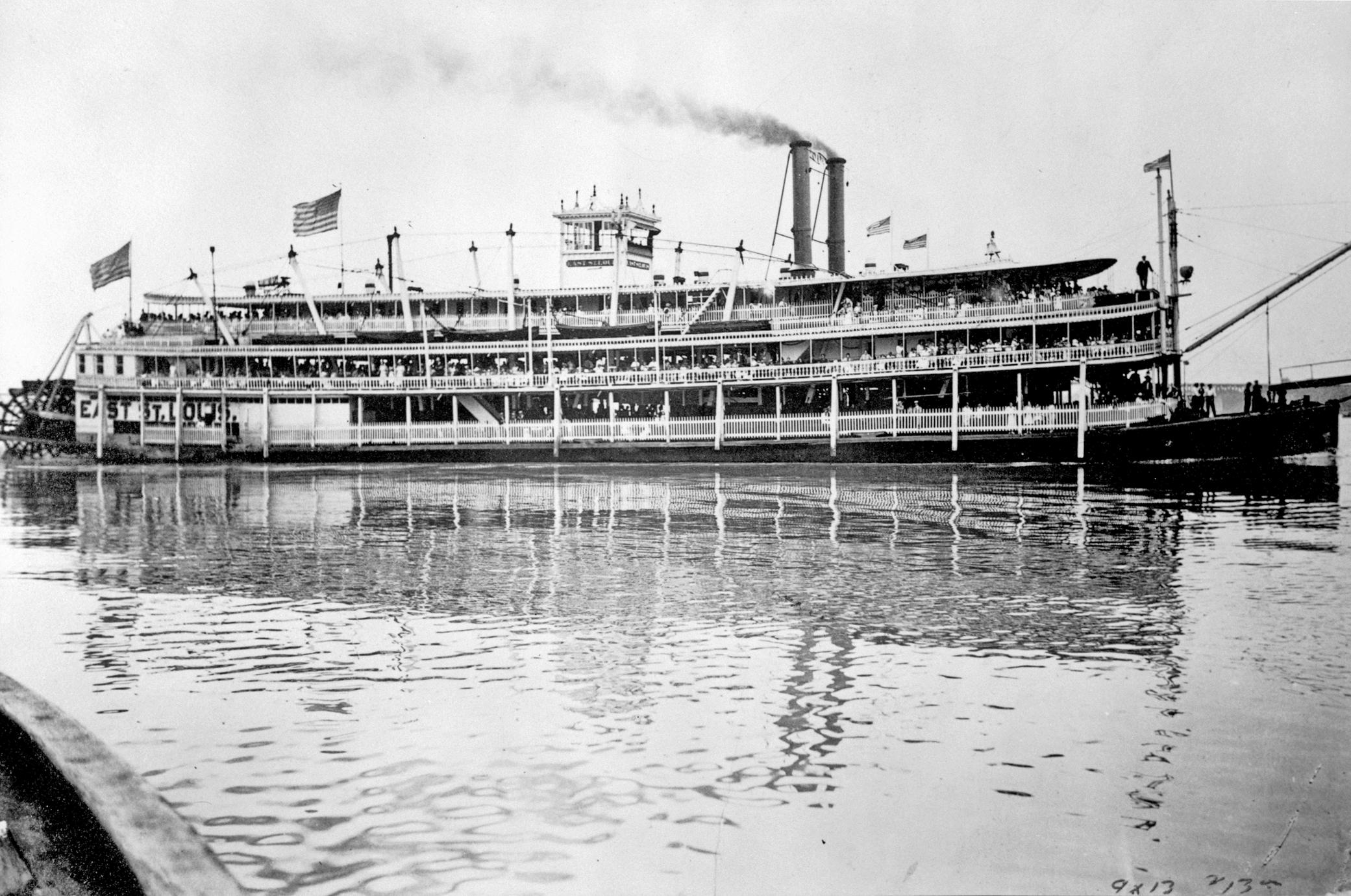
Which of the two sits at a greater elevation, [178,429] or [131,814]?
[178,429]

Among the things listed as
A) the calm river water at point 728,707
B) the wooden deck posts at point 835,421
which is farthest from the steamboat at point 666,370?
the calm river water at point 728,707

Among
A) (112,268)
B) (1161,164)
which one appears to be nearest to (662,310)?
(1161,164)

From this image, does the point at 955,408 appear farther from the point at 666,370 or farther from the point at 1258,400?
the point at 666,370

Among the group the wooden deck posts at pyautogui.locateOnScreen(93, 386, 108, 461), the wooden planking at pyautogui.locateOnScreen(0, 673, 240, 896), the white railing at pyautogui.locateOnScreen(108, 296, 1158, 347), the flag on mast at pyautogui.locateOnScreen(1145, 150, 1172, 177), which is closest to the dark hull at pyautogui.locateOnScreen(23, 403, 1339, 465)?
the wooden deck posts at pyautogui.locateOnScreen(93, 386, 108, 461)

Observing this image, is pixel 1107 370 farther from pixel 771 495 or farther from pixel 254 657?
pixel 254 657

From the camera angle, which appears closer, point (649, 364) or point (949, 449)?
point (949, 449)
